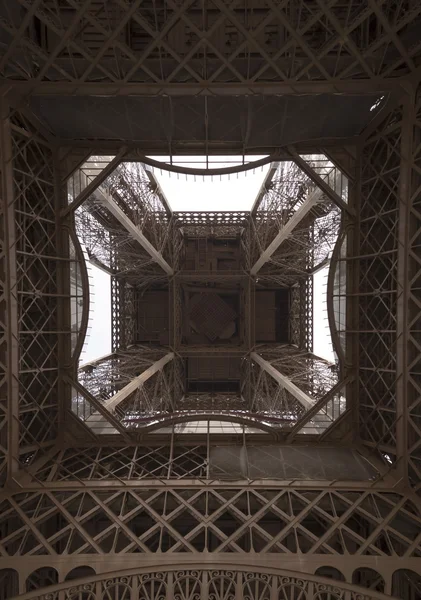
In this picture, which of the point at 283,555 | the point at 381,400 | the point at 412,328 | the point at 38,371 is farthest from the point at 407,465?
the point at 38,371

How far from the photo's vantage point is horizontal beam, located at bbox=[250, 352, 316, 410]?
16.5 metres

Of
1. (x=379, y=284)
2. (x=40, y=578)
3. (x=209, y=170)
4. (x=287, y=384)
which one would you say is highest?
(x=209, y=170)

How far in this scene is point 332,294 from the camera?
14891 millimetres

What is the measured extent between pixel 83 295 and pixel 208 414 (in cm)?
665

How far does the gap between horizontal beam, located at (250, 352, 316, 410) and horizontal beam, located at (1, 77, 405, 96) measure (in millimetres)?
11215

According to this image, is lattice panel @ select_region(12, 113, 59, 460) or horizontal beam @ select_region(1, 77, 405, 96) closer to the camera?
horizontal beam @ select_region(1, 77, 405, 96)

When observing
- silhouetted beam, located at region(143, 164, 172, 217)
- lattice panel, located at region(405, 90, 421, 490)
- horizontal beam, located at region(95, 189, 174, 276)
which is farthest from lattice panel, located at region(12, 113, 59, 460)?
lattice panel, located at region(405, 90, 421, 490)

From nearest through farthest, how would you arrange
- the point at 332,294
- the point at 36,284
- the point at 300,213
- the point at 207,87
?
the point at 207,87 < the point at 36,284 < the point at 332,294 < the point at 300,213

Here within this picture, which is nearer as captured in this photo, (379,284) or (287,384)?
(379,284)

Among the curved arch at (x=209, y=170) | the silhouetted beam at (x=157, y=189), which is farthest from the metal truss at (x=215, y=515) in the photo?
the silhouetted beam at (x=157, y=189)

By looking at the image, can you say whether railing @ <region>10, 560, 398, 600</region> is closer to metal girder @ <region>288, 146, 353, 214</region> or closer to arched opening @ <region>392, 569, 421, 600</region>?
arched opening @ <region>392, 569, 421, 600</region>

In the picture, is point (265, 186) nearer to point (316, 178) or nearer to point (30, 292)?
point (316, 178)

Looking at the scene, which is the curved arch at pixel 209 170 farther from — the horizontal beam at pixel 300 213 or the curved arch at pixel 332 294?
the curved arch at pixel 332 294

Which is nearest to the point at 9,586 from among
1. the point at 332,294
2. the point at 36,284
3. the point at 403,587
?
the point at 36,284
